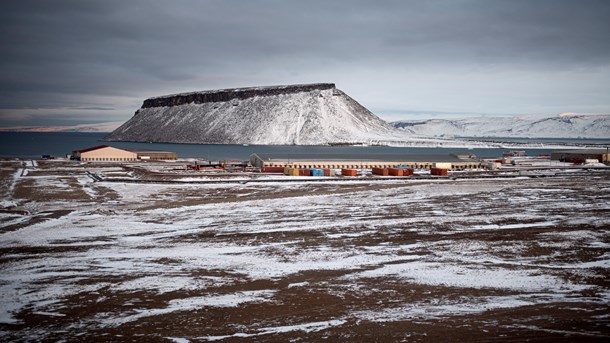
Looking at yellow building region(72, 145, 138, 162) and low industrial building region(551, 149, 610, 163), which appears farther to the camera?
yellow building region(72, 145, 138, 162)

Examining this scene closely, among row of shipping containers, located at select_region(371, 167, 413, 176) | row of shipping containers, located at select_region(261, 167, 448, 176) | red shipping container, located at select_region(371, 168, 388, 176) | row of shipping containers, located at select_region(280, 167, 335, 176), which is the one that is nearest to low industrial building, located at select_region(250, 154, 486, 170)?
row of shipping containers, located at select_region(261, 167, 448, 176)

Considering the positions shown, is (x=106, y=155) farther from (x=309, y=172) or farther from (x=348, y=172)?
(x=348, y=172)

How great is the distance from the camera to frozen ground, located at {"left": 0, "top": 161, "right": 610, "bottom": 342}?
13.6 metres

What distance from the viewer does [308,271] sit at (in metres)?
19.2

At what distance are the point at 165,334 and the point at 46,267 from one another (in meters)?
8.90

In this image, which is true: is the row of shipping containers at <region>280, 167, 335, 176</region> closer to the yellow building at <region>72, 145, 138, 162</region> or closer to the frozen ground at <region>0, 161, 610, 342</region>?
the frozen ground at <region>0, 161, 610, 342</region>

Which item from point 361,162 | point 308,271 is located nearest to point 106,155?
point 361,162

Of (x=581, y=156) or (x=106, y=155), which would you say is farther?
(x=106, y=155)

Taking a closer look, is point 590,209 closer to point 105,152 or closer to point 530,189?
point 530,189

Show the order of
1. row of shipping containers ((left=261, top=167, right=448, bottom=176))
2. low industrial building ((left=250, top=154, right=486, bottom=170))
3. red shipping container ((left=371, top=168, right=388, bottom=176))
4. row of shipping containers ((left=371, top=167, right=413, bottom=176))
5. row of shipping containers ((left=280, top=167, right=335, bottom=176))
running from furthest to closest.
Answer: low industrial building ((left=250, top=154, right=486, bottom=170))
red shipping container ((left=371, top=168, right=388, bottom=176))
row of shipping containers ((left=371, top=167, right=413, bottom=176))
row of shipping containers ((left=261, top=167, right=448, bottom=176))
row of shipping containers ((left=280, top=167, right=335, bottom=176))

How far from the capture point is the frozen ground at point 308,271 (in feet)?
44.6

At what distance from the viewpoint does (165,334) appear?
1318 cm

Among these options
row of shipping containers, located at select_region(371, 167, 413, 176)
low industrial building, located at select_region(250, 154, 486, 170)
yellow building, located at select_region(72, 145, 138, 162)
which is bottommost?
row of shipping containers, located at select_region(371, 167, 413, 176)

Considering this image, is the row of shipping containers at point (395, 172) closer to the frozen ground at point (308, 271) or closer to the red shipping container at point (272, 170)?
the red shipping container at point (272, 170)
